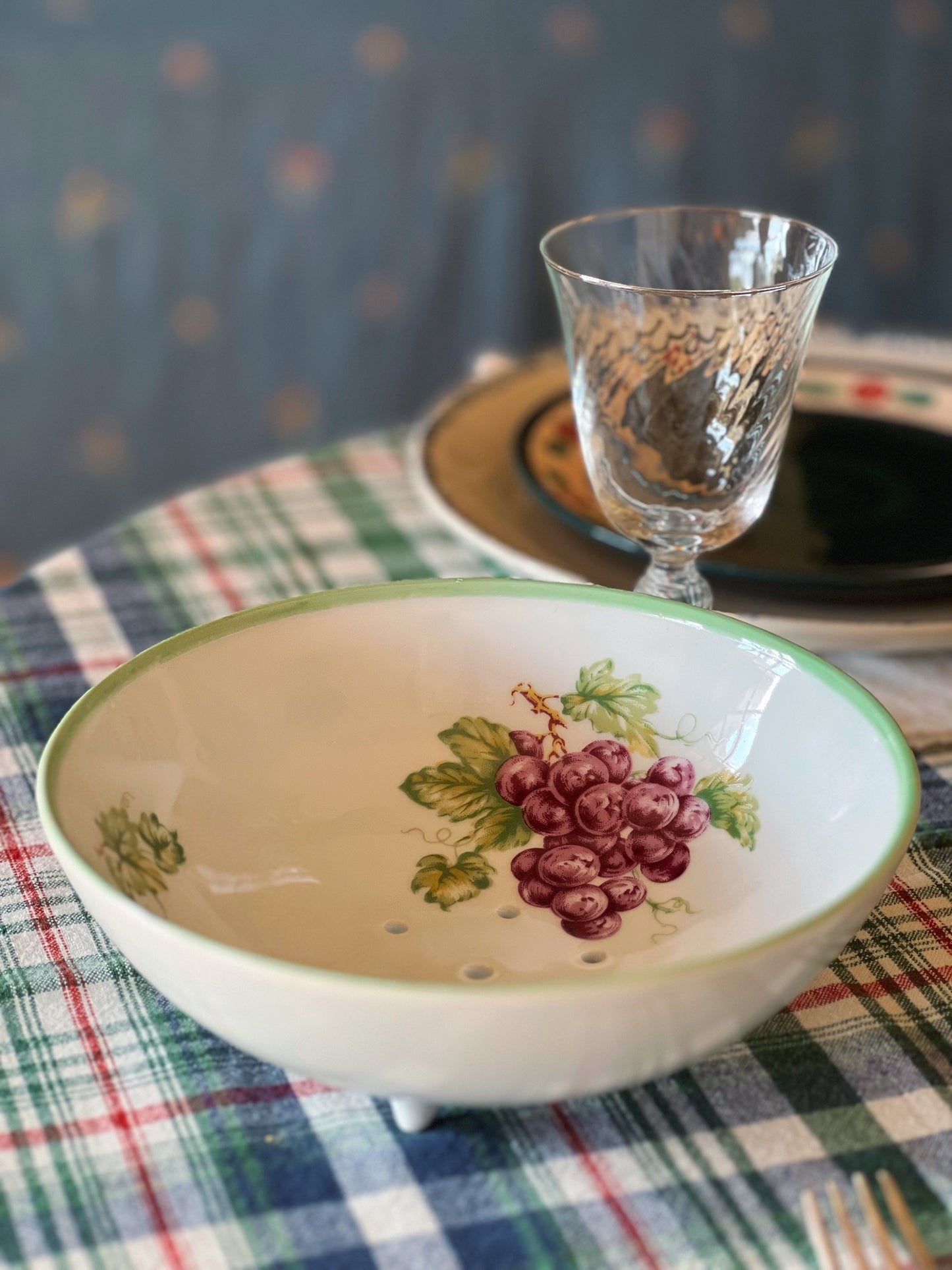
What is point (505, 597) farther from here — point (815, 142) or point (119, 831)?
point (815, 142)

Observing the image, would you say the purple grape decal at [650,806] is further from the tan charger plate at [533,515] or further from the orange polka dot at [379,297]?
the orange polka dot at [379,297]

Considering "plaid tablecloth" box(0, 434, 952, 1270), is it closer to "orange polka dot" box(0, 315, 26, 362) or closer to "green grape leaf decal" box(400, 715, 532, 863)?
"green grape leaf decal" box(400, 715, 532, 863)

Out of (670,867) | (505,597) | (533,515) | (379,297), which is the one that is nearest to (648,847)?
(670,867)

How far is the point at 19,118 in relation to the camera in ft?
4.77

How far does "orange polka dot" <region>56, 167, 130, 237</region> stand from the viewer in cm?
149

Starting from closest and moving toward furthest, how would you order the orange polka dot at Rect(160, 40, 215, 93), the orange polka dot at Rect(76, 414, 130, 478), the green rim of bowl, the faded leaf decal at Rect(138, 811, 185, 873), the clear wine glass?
the green rim of bowl < the faded leaf decal at Rect(138, 811, 185, 873) < the clear wine glass < the orange polka dot at Rect(160, 40, 215, 93) < the orange polka dot at Rect(76, 414, 130, 478)

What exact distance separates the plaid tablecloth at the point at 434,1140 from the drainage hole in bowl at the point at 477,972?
0.15 feet

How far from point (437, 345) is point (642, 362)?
1065mm

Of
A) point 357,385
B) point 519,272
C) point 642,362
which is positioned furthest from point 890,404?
point 357,385

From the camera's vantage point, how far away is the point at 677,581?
58 cm

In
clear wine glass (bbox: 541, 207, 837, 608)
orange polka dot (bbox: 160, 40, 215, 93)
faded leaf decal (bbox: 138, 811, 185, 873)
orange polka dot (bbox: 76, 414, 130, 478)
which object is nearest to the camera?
faded leaf decal (bbox: 138, 811, 185, 873)

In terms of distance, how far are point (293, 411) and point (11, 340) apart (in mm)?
336

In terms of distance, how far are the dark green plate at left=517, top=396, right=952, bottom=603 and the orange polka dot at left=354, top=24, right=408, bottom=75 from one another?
858mm

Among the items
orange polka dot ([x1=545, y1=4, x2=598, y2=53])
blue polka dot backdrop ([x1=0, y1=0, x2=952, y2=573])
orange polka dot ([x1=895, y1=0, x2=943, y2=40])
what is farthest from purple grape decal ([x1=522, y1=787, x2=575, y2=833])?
orange polka dot ([x1=895, y1=0, x2=943, y2=40])
